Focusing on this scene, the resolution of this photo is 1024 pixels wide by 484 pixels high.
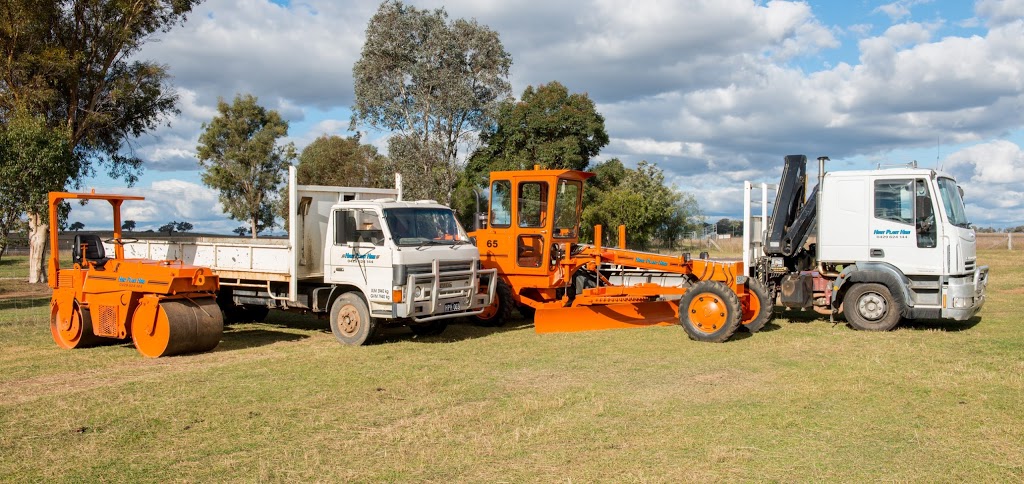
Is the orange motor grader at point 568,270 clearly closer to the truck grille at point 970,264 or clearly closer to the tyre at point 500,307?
the tyre at point 500,307

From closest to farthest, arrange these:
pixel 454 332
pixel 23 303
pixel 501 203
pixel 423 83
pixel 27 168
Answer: pixel 454 332
pixel 501 203
pixel 27 168
pixel 23 303
pixel 423 83

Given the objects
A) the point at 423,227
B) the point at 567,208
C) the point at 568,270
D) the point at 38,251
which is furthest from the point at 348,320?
the point at 38,251

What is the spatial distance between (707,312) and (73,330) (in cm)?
951

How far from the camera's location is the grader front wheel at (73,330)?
12008 mm

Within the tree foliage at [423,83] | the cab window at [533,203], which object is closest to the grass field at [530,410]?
the cab window at [533,203]

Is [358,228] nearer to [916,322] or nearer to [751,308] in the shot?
[751,308]

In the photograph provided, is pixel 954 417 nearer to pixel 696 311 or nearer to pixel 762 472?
pixel 762 472

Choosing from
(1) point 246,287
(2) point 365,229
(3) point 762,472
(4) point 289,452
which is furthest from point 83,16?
(3) point 762,472

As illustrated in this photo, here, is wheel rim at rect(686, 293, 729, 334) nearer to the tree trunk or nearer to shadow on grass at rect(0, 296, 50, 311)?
shadow on grass at rect(0, 296, 50, 311)

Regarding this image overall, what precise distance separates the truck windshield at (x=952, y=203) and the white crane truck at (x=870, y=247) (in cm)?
2

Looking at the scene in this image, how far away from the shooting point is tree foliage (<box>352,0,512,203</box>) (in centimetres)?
3475

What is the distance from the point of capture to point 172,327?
1100 cm

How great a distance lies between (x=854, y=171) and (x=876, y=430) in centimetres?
715

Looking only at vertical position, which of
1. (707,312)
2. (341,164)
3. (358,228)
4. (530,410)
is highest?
(341,164)
